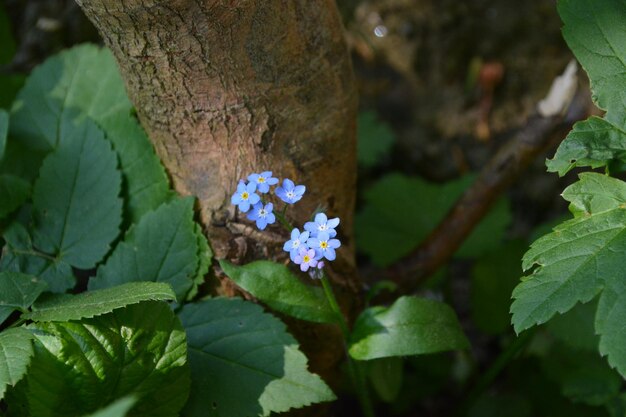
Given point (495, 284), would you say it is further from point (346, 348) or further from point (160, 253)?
point (160, 253)

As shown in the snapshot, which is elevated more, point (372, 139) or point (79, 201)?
point (79, 201)

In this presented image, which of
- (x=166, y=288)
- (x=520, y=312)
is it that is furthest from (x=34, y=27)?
(x=520, y=312)

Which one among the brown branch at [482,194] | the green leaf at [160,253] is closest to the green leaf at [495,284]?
the brown branch at [482,194]

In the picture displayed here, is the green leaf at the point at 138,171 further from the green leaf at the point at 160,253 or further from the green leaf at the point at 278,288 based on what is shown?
the green leaf at the point at 278,288

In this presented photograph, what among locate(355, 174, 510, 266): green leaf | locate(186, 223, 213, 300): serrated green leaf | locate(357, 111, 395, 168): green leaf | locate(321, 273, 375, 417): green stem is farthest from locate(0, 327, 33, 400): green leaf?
locate(357, 111, 395, 168): green leaf

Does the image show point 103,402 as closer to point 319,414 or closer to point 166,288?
point 166,288

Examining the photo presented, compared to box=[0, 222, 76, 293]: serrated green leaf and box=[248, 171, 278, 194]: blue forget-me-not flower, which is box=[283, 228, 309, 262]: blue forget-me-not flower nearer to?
box=[248, 171, 278, 194]: blue forget-me-not flower

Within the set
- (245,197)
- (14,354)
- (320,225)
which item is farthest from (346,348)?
(14,354)
